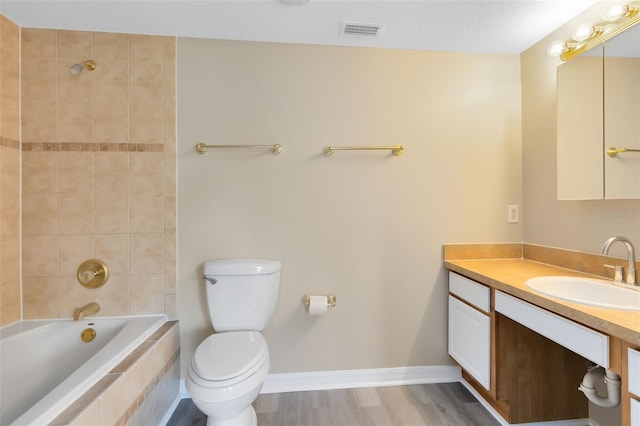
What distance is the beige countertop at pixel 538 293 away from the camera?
0.94 metres

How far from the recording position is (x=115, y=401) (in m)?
1.19

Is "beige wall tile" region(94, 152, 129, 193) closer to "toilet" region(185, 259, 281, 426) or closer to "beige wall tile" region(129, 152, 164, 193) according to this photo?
"beige wall tile" region(129, 152, 164, 193)

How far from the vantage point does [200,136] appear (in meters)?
1.87

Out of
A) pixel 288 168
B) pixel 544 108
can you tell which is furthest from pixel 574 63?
pixel 288 168

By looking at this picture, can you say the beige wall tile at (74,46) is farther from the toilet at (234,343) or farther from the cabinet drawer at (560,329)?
the cabinet drawer at (560,329)

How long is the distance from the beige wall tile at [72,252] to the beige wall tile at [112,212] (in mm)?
103

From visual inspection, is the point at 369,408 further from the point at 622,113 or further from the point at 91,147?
the point at 91,147

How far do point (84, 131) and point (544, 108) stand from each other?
9.28 feet

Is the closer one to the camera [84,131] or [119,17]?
[119,17]

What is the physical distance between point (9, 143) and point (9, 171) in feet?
0.52

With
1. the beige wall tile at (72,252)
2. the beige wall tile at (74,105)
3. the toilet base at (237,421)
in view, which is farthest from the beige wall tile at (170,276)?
the beige wall tile at (74,105)

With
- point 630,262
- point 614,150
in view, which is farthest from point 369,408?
point 614,150

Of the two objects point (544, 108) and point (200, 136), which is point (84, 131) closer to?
point (200, 136)

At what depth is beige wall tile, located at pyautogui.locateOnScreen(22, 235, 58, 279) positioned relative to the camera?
177 cm
